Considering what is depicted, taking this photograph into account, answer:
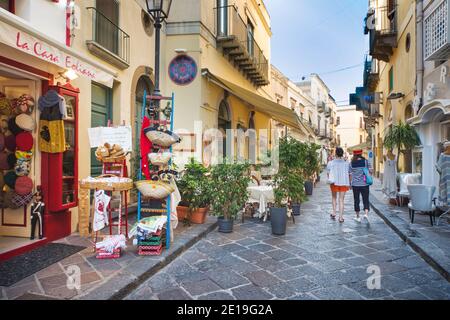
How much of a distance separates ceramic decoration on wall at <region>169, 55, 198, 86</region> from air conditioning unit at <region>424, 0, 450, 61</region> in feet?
19.2

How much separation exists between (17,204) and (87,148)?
1.56m

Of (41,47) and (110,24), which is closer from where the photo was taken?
(41,47)

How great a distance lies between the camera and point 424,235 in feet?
18.9

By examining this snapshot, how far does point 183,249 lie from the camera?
510 centimetres

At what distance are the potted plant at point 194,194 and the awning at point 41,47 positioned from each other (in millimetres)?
2474

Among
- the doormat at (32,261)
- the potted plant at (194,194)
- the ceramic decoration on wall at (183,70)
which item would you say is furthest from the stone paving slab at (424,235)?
the ceramic decoration on wall at (183,70)

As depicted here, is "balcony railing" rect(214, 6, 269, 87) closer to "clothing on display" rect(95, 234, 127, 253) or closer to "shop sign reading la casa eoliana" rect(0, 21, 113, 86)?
"shop sign reading la casa eoliana" rect(0, 21, 113, 86)

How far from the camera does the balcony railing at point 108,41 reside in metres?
6.16

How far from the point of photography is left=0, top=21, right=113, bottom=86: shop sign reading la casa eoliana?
3548 mm

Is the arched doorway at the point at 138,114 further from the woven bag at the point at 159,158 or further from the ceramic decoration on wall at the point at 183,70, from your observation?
the woven bag at the point at 159,158

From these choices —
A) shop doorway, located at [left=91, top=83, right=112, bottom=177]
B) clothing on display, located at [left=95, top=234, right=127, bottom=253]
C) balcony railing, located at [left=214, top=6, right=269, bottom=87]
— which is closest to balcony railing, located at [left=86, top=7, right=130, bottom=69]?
shop doorway, located at [left=91, top=83, right=112, bottom=177]

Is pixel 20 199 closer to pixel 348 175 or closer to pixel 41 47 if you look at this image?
pixel 41 47

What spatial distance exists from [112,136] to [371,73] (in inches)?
675

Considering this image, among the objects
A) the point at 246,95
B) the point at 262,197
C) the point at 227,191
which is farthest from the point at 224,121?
the point at 227,191
